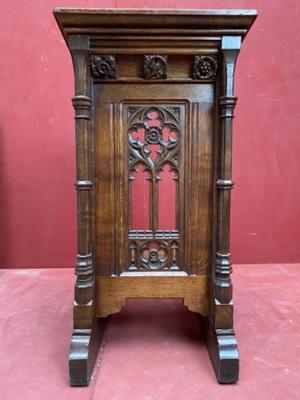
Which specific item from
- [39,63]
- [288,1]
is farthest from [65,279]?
[288,1]

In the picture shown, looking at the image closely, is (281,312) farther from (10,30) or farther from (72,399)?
(10,30)

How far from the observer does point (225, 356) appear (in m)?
0.84

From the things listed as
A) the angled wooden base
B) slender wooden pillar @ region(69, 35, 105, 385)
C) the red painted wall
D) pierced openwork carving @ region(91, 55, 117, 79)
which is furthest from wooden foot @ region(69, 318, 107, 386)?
the red painted wall

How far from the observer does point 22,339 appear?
1.02 m

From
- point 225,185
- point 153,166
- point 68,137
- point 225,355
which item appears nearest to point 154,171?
point 153,166

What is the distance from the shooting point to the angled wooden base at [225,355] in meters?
0.83

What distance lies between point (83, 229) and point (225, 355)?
1.70 feet

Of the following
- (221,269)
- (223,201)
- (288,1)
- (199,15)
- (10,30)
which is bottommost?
(221,269)

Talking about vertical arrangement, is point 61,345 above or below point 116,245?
below

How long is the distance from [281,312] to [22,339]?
94 cm

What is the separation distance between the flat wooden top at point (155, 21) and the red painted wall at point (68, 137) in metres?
0.86

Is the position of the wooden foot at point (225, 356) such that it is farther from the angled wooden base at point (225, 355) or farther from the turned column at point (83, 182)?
the turned column at point (83, 182)

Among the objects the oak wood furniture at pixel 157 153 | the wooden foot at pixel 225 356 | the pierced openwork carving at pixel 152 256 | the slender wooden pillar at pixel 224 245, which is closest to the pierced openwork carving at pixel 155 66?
the oak wood furniture at pixel 157 153

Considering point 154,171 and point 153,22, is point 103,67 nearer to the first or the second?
point 153,22
